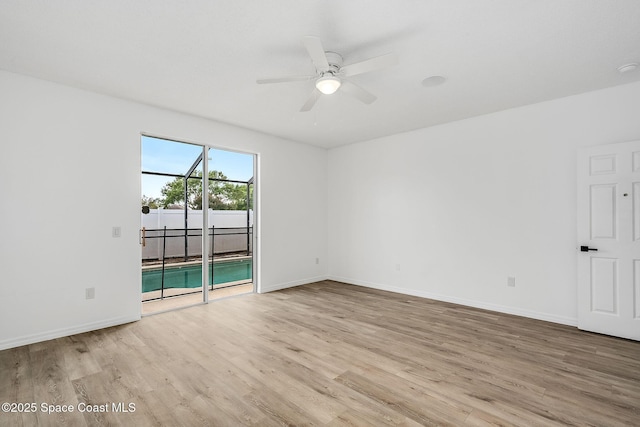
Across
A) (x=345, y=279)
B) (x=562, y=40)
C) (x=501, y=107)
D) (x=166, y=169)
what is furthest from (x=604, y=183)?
(x=166, y=169)

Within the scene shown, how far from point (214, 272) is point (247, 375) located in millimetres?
2997

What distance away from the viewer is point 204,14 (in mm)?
2156

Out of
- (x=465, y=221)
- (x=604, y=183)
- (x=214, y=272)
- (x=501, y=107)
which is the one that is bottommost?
(x=214, y=272)

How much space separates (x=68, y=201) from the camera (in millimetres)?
3338

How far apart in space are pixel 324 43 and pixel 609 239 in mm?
3674

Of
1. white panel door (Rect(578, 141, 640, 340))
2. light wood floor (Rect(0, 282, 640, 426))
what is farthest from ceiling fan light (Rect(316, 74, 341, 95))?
white panel door (Rect(578, 141, 640, 340))

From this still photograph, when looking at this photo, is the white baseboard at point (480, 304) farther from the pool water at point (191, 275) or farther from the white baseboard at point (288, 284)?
the pool water at point (191, 275)

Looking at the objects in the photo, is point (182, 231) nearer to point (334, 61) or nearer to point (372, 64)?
point (334, 61)

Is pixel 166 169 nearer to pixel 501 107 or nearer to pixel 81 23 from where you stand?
pixel 81 23

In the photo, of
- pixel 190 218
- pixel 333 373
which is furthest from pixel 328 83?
pixel 190 218

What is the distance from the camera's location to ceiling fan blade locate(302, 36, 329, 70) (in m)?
2.03

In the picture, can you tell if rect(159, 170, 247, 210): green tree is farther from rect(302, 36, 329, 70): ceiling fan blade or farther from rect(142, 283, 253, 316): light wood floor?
rect(302, 36, 329, 70): ceiling fan blade

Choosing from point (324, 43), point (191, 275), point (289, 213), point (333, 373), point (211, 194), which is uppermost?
point (324, 43)

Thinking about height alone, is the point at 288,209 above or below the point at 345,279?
above
